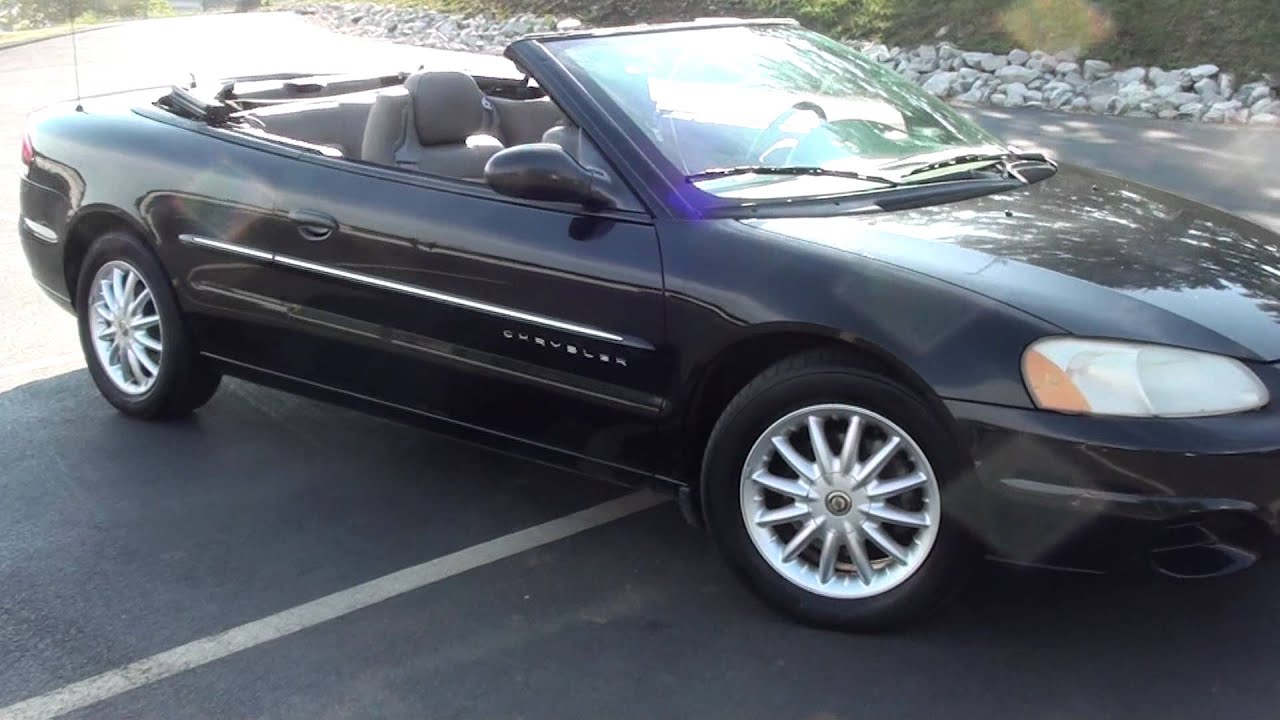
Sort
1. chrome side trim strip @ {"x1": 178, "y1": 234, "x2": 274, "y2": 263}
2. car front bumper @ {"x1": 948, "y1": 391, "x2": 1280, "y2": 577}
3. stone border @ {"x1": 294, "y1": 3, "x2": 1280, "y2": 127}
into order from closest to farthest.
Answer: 1. car front bumper @ {"x1": 948, "y1": 391, "x2": 1280, "y2": 577}
2. chrome side trim strip @ {"x1": 178, "y1": 234, "x2": 274, "y2": 263}
3. stone border @ {"x1": 294, "y1": 3, "x2": 1280, "y2": 127}

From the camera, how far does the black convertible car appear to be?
3.14 m

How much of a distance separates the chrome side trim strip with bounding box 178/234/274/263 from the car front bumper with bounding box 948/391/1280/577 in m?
2.47

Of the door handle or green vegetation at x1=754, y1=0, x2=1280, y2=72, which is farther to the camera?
green vegetation at x1=754, y1=0, x2=1280, y2=72

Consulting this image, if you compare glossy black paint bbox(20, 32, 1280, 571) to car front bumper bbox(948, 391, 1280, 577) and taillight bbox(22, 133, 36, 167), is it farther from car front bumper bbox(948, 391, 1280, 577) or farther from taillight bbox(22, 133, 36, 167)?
taillight bbox(22, 133, 36, 167)

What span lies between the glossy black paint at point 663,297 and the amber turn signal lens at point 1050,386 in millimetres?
31

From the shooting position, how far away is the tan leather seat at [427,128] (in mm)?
4969

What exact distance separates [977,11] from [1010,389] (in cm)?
1595

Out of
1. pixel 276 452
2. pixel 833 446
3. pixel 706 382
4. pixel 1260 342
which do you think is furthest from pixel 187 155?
pixel 1260 342

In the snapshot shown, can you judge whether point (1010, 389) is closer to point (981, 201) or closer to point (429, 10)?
point (981, 201)

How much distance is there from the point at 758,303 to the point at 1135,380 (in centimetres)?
94

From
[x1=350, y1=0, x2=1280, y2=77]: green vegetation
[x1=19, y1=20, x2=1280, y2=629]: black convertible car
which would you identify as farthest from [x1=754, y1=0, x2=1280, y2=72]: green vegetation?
[x1=19, y1=20, x2=1280, y2=629]: black convertible car

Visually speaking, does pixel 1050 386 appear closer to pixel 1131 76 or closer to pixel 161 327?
pixel 161 327

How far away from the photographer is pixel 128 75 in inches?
901

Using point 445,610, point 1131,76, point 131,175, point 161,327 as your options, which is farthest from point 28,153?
point 1131,76
